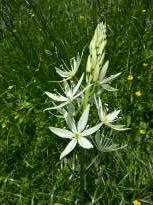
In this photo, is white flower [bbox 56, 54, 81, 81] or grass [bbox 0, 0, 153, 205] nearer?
white flower [bbox 56, 54, 81, 81]

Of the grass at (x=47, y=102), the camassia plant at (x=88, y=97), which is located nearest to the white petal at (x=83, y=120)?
the camassia plant at (x=88, y=97)

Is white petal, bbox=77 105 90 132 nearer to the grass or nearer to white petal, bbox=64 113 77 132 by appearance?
white petal, bbox=64 113 77 132

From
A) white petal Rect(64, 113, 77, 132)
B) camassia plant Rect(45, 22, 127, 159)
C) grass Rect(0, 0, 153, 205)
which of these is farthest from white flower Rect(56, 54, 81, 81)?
grass Rect(0, 0, 153, 205)

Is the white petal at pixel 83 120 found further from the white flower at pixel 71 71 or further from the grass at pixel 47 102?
the grass at pixel 47 102

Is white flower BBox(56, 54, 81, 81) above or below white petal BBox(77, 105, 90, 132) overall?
above

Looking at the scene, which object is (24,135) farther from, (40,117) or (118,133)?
(118,133)

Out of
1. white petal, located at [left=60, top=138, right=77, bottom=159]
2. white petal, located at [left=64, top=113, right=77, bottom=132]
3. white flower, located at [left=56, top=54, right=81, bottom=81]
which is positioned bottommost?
white petal, located at [left=60, top=138, right=77, bottom=159]

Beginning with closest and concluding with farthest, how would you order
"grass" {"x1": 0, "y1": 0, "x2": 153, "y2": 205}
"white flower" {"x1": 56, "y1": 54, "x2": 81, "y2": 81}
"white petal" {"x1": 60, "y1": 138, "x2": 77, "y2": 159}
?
1. "white petal" {"x1": 60, "y1": 138, "x2": 77, "y2": 159}
2. "white flower" {"x1": 56, "y1": 54, "x2": 81, "y2": 81}
3. "grass" {"x1": 0, "y1": 0, "x2": 153, "y2": 205}

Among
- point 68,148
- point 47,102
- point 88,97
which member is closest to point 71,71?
point 88,97

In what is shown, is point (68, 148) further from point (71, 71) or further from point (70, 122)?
point (71, 71)
